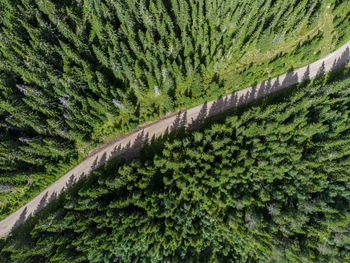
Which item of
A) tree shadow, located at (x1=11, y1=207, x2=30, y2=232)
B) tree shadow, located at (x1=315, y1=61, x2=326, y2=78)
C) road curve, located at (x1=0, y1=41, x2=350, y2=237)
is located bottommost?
tree shadow, located at (x1=11, y1=207, x2=30, y2=232)

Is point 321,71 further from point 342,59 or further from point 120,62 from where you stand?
point 120,62

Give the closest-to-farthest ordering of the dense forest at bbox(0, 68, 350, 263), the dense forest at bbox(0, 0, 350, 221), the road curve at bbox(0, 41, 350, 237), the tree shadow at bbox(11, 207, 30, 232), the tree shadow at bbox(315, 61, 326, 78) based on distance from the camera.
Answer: the dense forest at bbox(0, 68, 350, 263) → the dense forest at bbox(0, 0, 350, 221) → the tree shadow at bbox(11, 207, 30, 232) → the road curve at bbox(0, 41, 350, 237) → the tree shadow at bbox(315, 61, 326, 78)

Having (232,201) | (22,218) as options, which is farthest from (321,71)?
(22,218)

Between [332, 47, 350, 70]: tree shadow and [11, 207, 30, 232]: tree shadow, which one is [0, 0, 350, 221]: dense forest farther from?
[332, 47, 350, 70]: tree shadow

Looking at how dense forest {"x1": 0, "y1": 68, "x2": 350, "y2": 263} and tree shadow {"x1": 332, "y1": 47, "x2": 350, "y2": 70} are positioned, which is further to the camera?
tree shadow {"x1": 332, "y1": 47, "x2": 350, "y2": 70}

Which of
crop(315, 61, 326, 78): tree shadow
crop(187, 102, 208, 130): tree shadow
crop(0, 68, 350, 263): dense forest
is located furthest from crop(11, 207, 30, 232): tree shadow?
crop(315, 61, 326, 78): tree shadow

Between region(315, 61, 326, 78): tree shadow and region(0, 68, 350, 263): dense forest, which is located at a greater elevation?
region(315, 61, 326, 78): tree shadow

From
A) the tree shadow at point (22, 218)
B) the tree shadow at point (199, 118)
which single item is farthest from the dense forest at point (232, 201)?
the tree shadow at point (199, 118)

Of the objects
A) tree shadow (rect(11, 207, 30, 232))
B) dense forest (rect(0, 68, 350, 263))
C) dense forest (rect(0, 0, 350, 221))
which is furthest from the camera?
tree shadow (rect(11, 207, 30, 232))
